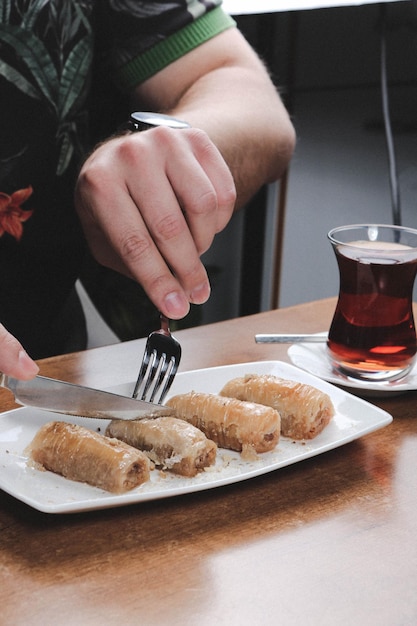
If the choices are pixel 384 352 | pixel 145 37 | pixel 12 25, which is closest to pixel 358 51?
pixel 145 37

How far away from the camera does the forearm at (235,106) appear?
4.97 feet

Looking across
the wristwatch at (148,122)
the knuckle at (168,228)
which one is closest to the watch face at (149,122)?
the wristwatch at (148,122)

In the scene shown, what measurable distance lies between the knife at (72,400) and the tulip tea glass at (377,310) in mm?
309

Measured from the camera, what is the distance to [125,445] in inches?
31.8

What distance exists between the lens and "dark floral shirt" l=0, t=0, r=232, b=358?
1439 mm

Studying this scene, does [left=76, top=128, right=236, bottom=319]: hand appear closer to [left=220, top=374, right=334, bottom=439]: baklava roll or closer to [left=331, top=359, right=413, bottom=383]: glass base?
[left=220, top=374, right=334, bottom=439]: baklava roll

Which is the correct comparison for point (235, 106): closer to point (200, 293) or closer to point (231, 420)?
point (200, 293)

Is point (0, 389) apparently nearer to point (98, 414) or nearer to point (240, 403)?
point (98, 414)

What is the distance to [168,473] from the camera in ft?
2.65

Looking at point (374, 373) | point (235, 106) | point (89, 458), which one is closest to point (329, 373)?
point (374, 373)

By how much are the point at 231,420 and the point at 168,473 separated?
0.31 ft

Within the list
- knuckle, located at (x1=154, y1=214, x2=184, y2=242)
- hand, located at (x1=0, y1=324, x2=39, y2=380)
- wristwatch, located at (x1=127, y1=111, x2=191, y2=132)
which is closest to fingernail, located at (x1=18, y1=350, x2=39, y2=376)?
hand, located at (x1=0, y1=324, x2=39, y2=380)

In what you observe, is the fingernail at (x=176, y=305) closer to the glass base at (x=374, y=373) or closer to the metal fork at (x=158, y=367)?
the metal fork at (x=158, y=367)

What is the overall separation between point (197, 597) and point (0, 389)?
19.2 inches
